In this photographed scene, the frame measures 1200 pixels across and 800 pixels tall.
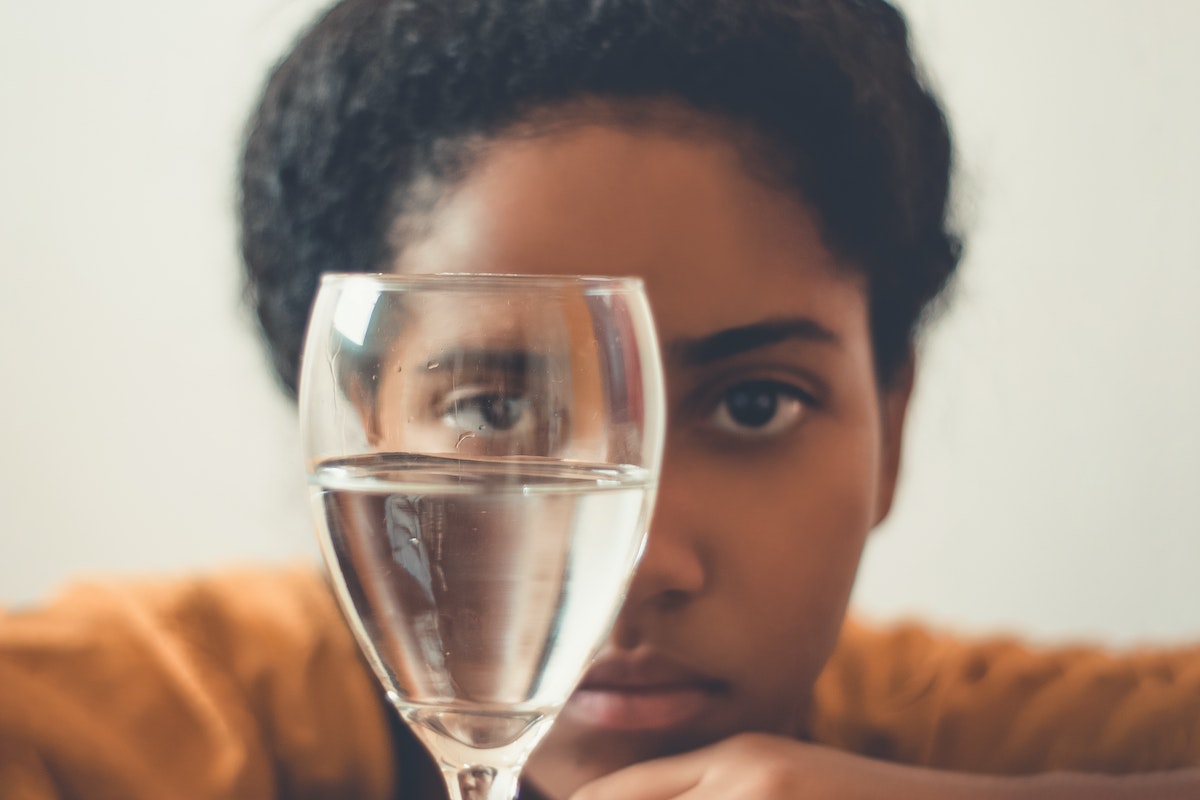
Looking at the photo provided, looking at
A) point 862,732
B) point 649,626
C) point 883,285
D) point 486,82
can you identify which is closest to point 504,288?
point 649,626

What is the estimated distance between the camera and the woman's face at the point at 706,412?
1.73 ft

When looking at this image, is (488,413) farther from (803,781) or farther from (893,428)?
(893,428)

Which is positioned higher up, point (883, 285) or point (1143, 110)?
point (1143, 110)

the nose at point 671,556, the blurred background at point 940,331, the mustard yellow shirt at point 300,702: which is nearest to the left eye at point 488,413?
the nose at point 671,556

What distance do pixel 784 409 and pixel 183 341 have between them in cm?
90

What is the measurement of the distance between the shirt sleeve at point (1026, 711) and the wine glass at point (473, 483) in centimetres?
74

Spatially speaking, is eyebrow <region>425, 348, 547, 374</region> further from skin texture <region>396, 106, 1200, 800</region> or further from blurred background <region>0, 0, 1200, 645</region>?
blurred background <region>0, 0, 1200, 645</region>

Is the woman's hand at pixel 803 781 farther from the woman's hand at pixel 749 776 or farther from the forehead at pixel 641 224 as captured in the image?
the forehead at pixel 641 224

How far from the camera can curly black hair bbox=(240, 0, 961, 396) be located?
0.62 meters

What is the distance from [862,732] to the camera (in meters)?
0.97

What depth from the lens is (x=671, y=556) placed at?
507 millimetres

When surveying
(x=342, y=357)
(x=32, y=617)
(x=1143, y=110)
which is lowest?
(x=32, y=617)

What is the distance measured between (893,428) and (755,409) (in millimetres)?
254

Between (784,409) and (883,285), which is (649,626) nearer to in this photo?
(784,409)
